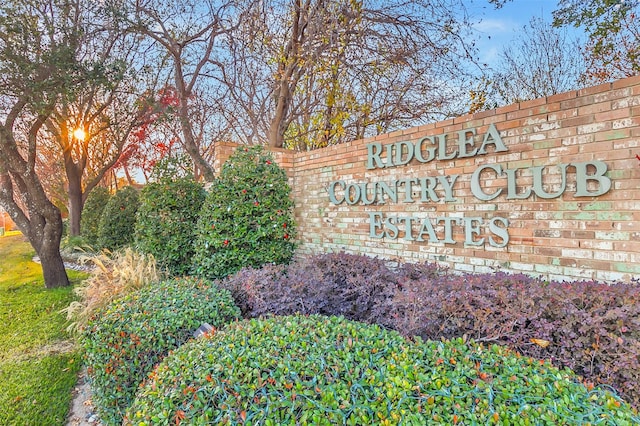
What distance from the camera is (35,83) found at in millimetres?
5352

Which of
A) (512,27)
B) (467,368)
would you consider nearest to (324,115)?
(512,27)

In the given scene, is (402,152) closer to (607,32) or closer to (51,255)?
(607,32)

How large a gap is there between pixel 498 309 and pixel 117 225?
359 inches

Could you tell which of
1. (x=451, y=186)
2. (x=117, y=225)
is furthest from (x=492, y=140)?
(x=117, y=225)

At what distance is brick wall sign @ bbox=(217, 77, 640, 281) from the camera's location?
8.44 feet

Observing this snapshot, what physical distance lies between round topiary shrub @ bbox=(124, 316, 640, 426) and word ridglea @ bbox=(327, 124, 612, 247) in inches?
69.2

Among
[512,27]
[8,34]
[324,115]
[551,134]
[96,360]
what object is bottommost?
[96,360]

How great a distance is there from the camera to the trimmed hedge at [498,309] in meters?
1.86

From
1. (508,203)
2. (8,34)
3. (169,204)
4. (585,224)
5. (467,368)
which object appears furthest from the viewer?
(169,204)

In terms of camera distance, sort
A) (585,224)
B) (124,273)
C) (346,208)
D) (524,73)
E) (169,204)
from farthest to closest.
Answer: (524,73), (169,204), (346,208), (124,273), (585,224)

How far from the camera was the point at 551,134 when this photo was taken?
2902 mm

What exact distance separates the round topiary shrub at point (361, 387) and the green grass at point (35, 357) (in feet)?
5.81

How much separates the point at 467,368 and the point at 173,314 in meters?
2.03

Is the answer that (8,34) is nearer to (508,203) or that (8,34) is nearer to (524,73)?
(508,203)
